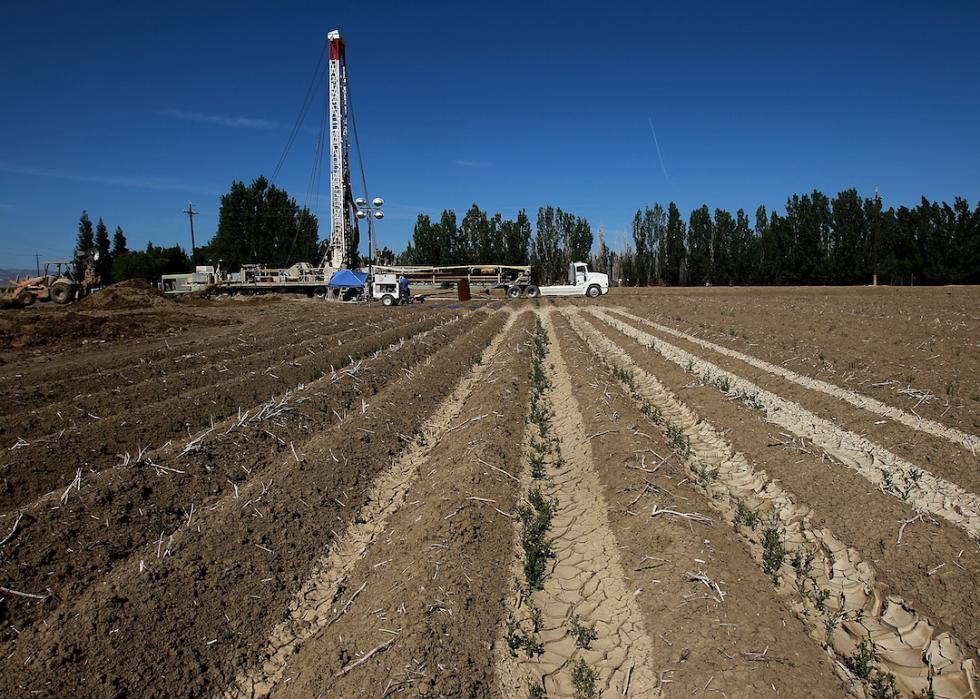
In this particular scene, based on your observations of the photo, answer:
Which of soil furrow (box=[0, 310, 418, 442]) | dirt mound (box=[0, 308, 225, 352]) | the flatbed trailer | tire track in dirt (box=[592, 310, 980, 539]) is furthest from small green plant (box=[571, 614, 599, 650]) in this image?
the flatbed trailer

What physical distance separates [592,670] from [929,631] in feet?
6.83

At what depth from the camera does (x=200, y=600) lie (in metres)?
3.77

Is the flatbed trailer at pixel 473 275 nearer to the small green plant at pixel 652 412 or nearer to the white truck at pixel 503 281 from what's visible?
the white truck at pixel 503 281

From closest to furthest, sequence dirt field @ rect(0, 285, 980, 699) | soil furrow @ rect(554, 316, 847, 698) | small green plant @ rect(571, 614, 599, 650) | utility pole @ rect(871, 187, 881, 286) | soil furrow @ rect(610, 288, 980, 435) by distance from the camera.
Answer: soil furrow @ rect(554, 316, 847, 698)
dirt field @ rect(0, 285, 980, 699)
small green plant @ rect(571, 614, 599, 650)
soil furrow @ rect(610, 288, 980, 435)
utility pole @ rect(871, 187, 881, 286)

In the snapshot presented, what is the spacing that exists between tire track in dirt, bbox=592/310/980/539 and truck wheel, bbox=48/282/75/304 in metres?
36.4

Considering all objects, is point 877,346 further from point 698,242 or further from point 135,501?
point 698,242

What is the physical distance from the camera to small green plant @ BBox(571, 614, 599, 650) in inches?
139

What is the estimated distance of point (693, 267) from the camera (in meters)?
58.8

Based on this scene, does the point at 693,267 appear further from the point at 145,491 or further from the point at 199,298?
the point at 145,491

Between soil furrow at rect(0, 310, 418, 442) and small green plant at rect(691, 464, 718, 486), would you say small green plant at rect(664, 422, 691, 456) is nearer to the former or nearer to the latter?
small green plant at rect(691, 464, 718, 486)

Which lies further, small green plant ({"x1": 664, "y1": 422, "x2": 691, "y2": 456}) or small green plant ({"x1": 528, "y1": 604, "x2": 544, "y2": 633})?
small green plant ({"x1": 664, "y1": 422, "x2": 691, "y2": 456})

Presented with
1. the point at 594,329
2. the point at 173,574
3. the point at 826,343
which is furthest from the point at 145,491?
the point at 594,329

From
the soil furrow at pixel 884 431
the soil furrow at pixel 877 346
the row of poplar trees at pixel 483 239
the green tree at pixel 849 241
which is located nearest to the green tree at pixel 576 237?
the row of poplar trees at pixel 483 239

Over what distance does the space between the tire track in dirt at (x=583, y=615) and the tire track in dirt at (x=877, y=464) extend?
2.71 m
